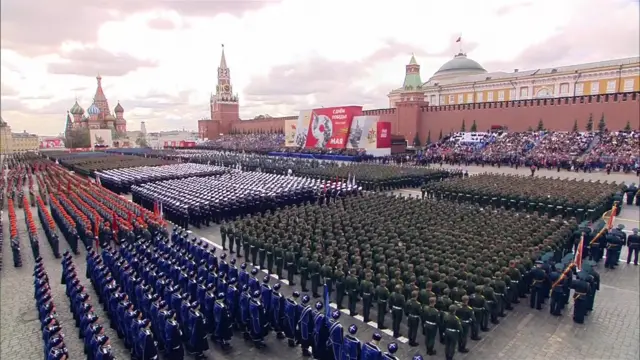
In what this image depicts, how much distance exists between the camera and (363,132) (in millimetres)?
38062

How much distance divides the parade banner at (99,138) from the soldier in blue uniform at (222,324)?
243ft

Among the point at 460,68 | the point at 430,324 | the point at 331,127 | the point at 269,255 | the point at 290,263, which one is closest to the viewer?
the point at 430,324

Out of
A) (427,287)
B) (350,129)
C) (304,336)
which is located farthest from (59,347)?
(350,129)

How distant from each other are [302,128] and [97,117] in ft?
177

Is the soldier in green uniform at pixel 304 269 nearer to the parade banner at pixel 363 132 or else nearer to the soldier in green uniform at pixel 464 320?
the soldier in green uniform at pixel 464 320

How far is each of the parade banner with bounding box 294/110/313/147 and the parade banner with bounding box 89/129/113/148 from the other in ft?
145

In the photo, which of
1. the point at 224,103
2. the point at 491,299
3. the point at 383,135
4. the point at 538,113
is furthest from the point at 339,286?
the point at 224,103

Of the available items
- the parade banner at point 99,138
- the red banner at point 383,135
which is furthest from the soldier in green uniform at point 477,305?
the parade banner at point 99,138

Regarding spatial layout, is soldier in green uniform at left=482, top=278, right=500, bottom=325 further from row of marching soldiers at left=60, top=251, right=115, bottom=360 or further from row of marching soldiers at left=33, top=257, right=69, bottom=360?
row of marching soldiers at left=33, top=257, right=69, bottom=360

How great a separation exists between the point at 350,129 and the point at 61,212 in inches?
1155

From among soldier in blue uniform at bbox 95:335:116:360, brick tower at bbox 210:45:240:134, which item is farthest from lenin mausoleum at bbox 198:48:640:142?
soldier in blue uniform at bbox 95:335:116:360

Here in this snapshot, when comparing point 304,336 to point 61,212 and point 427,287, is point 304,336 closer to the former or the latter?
point 427,287

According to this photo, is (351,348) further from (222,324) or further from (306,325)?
(222,324)

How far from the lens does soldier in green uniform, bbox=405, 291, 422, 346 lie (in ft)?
20.2
